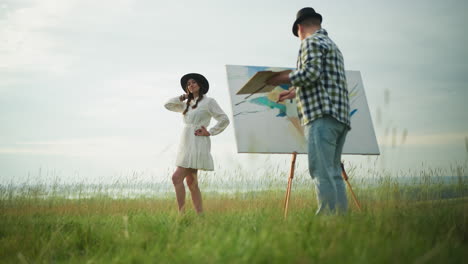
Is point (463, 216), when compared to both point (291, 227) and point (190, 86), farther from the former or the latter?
point (190, 86)

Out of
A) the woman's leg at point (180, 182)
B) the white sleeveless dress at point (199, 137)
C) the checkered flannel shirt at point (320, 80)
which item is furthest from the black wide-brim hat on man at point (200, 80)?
the checkered flannel shirt at point (320, 80)

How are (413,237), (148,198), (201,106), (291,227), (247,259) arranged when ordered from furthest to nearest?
(148,198) < (201,106) < (291,227) < (413,237) < (247,259)

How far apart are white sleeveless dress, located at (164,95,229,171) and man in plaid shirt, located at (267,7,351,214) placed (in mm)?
1063

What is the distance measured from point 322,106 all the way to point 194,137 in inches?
58.3

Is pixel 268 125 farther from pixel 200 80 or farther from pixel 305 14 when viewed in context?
pixel 305 14

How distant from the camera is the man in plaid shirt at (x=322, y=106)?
2.31 metres

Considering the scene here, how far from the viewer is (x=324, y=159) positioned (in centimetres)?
231

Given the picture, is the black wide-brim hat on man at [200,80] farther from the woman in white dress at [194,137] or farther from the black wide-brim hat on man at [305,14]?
the black wide-brim hat on man at [305,14]

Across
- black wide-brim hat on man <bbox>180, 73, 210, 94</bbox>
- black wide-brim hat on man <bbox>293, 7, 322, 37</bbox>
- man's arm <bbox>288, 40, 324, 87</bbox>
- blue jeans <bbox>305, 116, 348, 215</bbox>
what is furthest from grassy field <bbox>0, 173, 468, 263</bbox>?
black wide-brim hat on man <bbox>293, 7, 322, 37</bbox>

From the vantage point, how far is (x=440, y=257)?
141cm

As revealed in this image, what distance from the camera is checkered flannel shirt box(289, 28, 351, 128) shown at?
232cm

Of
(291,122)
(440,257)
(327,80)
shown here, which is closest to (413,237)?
(440,257)

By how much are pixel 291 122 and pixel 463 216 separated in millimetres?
1788

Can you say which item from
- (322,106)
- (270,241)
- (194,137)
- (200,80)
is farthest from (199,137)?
(270,241)
